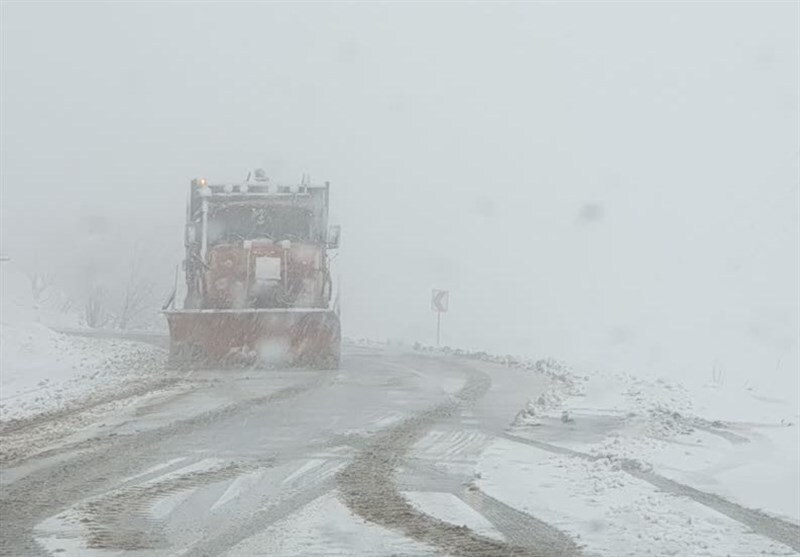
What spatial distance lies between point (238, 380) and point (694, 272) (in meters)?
43.8

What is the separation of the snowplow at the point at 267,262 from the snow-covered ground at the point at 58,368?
1678 millimetres

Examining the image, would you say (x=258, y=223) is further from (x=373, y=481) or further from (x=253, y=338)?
(x=373, y=481)

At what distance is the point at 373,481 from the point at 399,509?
1.02 meters

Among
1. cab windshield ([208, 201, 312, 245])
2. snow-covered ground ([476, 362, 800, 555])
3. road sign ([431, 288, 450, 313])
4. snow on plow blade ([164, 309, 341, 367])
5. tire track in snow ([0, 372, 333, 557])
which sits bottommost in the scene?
tire track in snow ([0, 372, 333, 557])

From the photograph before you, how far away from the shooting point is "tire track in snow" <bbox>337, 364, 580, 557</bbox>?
6031 millimetres

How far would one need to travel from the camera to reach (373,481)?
26.3ft

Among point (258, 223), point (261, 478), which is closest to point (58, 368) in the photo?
point (258, 223)

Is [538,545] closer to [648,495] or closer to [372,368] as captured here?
[648,495]

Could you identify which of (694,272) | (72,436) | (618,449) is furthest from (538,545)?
(694,272)

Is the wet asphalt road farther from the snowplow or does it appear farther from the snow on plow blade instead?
the snowplow

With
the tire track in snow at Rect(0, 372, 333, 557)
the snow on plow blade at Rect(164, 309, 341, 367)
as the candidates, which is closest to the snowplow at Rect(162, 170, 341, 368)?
the snow on plow blade at Rect(164, 309, 341, 367)

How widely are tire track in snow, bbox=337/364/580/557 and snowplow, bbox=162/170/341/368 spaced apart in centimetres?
786

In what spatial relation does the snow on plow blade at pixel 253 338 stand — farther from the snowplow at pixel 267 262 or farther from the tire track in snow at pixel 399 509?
the tire track in snow at pixel 399 509

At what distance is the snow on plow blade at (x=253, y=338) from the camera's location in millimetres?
18297
